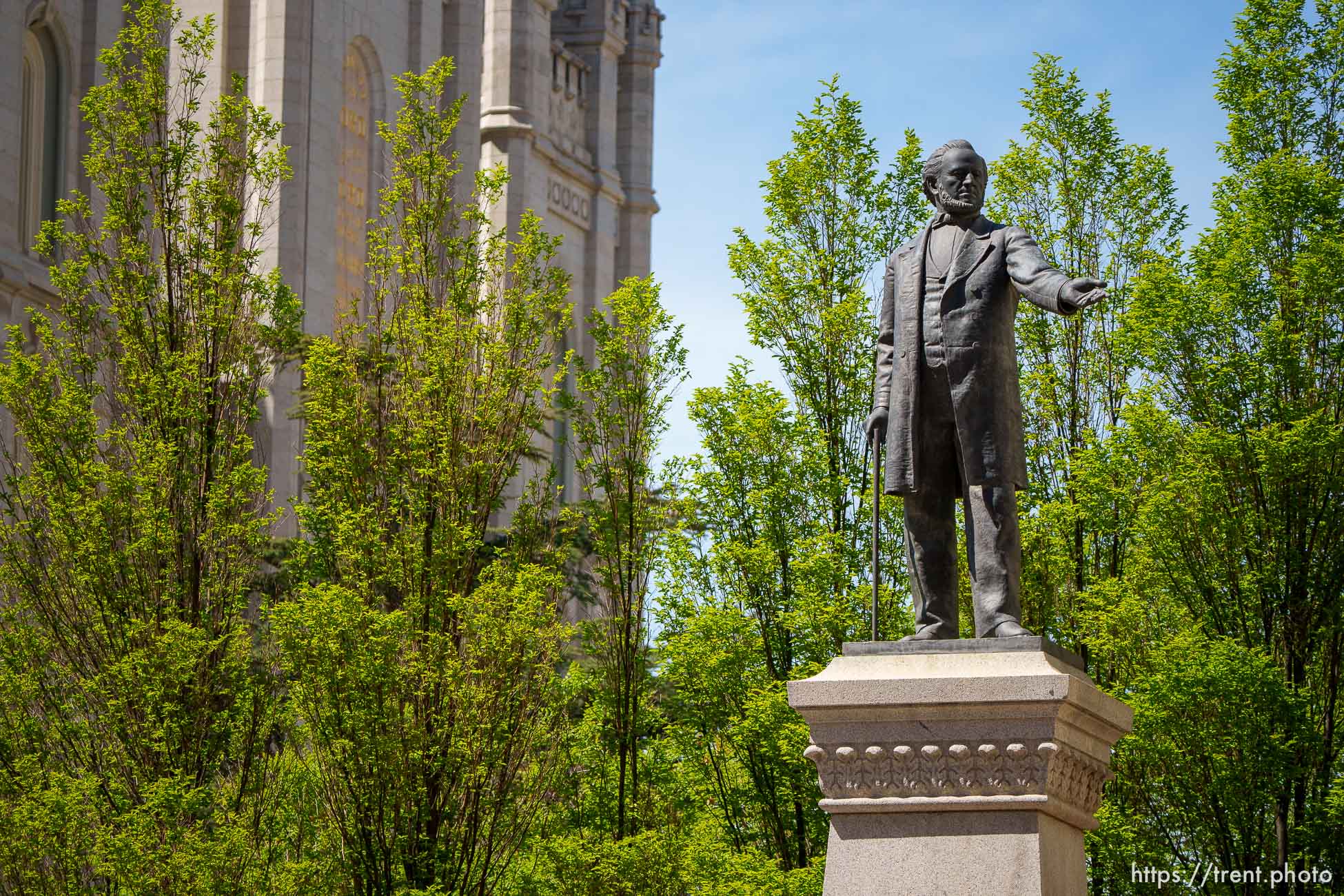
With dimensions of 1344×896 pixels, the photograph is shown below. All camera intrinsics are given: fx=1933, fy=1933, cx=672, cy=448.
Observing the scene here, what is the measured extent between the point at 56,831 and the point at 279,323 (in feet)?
22.3

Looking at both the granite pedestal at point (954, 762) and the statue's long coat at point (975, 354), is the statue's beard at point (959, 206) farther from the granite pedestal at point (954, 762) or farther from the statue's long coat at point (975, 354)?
the granite pedestal at point (954, 762)

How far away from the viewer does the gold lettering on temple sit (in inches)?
1673

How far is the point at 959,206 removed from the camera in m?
10.4

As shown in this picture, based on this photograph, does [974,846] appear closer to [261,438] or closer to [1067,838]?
[1067,838]

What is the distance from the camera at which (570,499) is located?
57.4 meters

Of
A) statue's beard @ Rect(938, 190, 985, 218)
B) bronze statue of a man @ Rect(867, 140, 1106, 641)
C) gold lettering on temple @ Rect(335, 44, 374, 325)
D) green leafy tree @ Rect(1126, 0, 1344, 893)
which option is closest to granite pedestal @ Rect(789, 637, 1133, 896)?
bronze statue of a man @ Rect(867, 140, 1106, 641)

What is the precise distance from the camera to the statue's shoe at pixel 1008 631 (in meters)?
9.60

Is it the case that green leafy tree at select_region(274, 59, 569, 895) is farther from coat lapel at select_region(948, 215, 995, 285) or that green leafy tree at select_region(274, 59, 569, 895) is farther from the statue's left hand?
the statue's left hand

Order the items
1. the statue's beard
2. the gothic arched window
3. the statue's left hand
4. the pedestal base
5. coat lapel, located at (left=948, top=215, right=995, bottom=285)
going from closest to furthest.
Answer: the pedestal base
the statue's left hand
coat lapel, located at (left=948, top=215, right=995, bottom=285)
the statue's beard
the gothic arched window

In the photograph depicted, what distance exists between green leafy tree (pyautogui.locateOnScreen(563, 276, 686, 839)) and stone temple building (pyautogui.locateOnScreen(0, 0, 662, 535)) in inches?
132

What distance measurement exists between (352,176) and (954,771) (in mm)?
35665

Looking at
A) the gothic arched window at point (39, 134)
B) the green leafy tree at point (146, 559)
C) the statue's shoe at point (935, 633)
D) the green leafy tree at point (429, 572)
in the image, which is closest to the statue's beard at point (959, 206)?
the statue's shoe at point (935, 633)

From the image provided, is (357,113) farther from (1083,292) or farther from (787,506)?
(1083,292)

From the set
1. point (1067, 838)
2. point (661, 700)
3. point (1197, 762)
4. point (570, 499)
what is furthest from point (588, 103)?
point (1067, 838)
